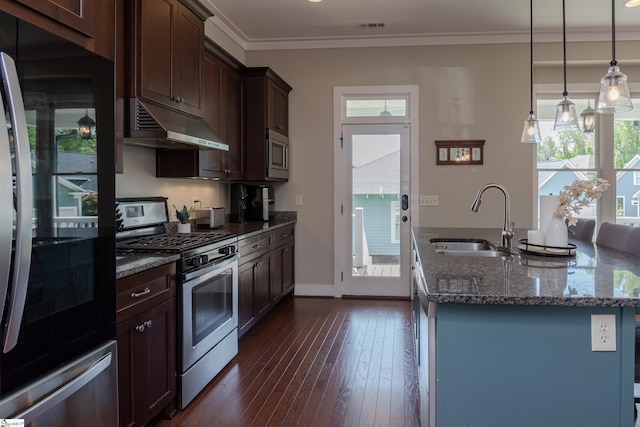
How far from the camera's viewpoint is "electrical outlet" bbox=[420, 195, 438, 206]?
4867 mm

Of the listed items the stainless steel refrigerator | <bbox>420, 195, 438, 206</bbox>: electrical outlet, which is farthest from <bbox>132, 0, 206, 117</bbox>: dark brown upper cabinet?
<bbox>420, 195, 438, 206</bbox>: electrical outlet

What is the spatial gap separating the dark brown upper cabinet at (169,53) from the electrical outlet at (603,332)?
7.78 feet

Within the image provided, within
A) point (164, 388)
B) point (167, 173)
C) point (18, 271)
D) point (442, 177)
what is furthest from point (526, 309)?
point (442, 177)

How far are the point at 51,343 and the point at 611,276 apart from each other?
1.94 meters

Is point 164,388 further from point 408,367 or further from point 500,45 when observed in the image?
point 500,45

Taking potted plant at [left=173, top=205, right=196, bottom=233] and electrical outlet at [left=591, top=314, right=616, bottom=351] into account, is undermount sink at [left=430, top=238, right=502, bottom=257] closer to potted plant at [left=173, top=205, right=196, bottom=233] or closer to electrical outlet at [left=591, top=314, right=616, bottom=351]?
electrical outlet at [left=591, top=314, right=616, bottom=351]

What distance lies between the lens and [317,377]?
2.84 m

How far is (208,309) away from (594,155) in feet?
15.0

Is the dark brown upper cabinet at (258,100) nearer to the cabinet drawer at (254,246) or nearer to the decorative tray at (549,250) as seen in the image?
the cabinet drawer at (254,246)

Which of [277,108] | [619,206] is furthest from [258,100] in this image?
[619,206]

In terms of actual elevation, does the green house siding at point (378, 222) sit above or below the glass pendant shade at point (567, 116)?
below

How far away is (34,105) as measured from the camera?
1247 mm

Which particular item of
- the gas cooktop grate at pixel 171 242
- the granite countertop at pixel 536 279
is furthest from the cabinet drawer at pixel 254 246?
the granite countertop at pixel 536 279

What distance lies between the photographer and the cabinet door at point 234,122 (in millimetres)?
3994
